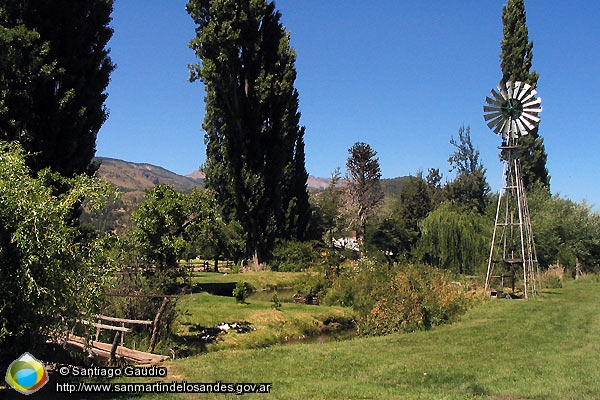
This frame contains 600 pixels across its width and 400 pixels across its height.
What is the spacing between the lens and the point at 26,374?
738cm

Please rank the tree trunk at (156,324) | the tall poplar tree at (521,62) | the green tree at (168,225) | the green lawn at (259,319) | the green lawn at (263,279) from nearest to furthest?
the tree trunk at (156,324) < the green tree at (168,225) < the green lawn at (259,319) < the green lawn at (263,279) < the tall poplar tree at (521,62)

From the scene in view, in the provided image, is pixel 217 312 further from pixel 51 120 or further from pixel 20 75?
pixel 20 75

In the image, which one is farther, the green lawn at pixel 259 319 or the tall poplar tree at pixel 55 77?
the tall poplar tree at pixel 55 77

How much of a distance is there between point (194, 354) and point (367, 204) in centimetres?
4266

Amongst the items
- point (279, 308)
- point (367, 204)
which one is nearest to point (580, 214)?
point (367, 204)

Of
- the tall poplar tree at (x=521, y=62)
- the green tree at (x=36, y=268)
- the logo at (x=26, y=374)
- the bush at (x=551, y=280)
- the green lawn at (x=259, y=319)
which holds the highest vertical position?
the tall poplar tree at (x=521, y=62)

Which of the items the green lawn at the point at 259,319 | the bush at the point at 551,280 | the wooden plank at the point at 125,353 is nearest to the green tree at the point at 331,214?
the bush at the point at 551,280

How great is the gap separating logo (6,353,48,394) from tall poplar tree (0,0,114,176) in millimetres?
11366

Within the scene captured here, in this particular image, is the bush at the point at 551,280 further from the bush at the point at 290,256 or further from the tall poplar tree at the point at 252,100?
the tall poplar tree at the point at 252,100

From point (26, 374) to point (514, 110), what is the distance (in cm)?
2429

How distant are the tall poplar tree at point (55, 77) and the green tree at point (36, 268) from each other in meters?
10.8

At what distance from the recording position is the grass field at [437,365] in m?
8.63

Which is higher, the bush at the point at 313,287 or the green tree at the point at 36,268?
the green tree at the point at 36,268

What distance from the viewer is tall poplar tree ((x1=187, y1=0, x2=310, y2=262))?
32.8 meters
